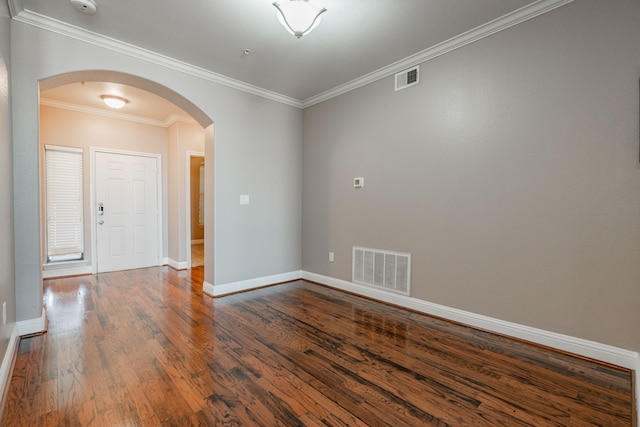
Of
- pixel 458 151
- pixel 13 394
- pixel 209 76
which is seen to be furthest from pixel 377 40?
pixel 13 394

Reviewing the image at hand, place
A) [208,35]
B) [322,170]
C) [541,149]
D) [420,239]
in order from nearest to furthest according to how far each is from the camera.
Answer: [541,149], [208,35], [420,239], [322,170]

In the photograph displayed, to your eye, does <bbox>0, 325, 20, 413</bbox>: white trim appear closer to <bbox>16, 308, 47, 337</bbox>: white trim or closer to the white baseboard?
<bbox>16, 308, 47, 337</bbox>: white trim

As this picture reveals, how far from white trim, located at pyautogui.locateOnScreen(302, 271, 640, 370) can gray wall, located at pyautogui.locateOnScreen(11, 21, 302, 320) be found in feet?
5.26

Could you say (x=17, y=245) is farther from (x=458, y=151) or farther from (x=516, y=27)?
(x=516, y=27)

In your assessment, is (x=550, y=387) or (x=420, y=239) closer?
(x=550, y=387)

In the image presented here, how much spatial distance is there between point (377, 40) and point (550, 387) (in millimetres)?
3165

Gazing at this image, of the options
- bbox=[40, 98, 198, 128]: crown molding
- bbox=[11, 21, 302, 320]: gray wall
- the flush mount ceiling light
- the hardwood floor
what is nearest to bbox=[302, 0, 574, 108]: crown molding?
bbox=[11, 21, 302, 320]: gray wall

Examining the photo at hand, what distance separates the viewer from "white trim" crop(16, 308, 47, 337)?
252 centimetres

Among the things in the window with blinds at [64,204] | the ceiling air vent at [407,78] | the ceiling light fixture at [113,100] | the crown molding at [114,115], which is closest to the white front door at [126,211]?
the window with blinds at [64,204]

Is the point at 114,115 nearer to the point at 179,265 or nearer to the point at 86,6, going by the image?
the point at 179,265

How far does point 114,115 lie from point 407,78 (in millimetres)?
4999

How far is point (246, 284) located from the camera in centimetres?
405

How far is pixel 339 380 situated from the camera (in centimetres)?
194

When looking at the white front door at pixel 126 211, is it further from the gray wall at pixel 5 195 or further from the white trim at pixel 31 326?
the gray wall at pixel 5 195
